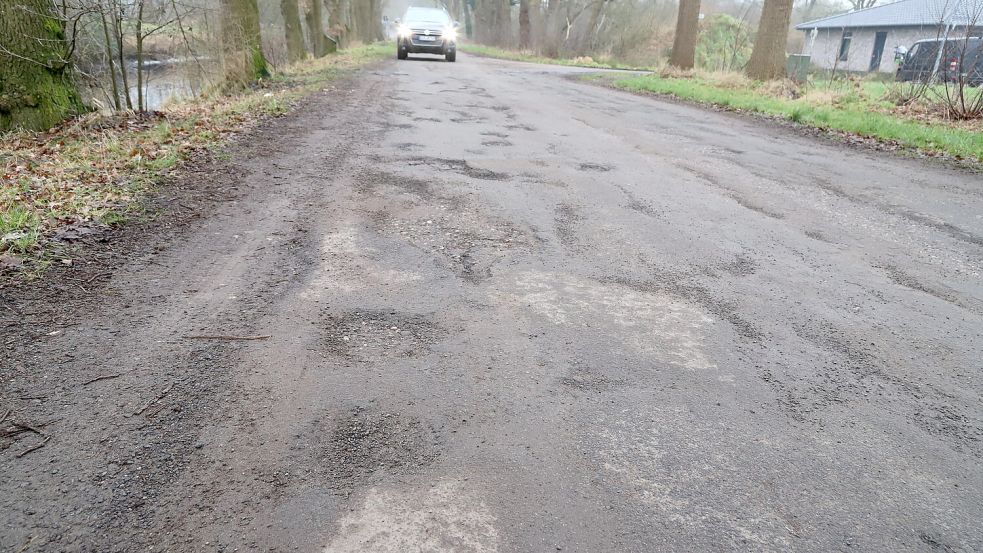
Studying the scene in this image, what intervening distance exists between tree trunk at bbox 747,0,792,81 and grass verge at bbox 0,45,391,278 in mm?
11418

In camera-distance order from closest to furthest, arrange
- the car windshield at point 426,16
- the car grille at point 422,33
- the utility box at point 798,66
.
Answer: the utility box at point 798,66
the car grille at point 422,33
the car windshield at point 426,16

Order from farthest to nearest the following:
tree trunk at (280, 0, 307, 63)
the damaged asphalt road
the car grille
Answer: the car grille
tree trunk at (280, 0, 307, 63)
the damaged asphalt road

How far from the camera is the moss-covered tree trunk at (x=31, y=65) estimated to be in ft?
22.0

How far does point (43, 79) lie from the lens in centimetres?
715

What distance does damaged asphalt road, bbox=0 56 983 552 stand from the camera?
6.04 feet

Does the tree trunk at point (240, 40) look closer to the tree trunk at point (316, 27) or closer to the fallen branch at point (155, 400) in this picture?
the tree trunk at point (316, 27)

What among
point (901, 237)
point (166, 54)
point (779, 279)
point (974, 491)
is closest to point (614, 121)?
point (901, 237)

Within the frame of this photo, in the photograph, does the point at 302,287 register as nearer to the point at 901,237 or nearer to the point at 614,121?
the point at 901,237

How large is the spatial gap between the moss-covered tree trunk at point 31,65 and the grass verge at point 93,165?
9.7 inches

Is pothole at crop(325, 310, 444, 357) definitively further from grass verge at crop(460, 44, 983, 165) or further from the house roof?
the house roof

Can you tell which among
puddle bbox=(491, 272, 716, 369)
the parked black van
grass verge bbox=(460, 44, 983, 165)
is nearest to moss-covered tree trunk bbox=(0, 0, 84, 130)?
puddle bbox=(491, 272, 716, 369)

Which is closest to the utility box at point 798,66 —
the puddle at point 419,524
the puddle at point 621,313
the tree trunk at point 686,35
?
the tree trunk at point 686,35

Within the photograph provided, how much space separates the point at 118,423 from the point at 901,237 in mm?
5063

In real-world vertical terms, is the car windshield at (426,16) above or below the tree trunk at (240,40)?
above
